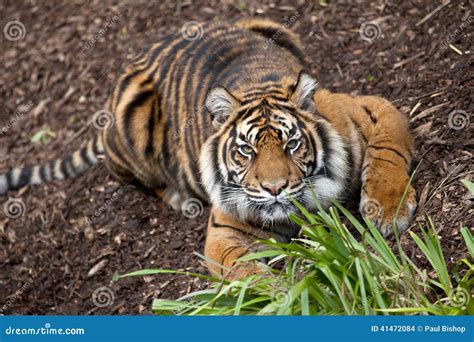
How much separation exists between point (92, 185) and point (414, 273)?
400cm

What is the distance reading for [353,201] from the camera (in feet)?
18.5

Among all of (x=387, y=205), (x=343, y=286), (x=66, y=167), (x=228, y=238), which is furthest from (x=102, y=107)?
(x=343, y=286)

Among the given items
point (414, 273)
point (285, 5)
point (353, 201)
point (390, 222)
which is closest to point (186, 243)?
point (353, 201)

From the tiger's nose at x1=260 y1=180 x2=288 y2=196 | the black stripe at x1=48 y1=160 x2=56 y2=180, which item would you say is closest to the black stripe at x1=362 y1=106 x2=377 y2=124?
the tiger's nose at x1=260 y1=180 x2=288 y2=196

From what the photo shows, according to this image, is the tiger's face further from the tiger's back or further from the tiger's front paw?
the tiger's back

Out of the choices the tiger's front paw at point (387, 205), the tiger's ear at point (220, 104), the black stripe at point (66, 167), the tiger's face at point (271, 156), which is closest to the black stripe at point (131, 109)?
the black stripe at point (66, 167)

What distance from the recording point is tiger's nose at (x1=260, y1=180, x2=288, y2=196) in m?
4.92

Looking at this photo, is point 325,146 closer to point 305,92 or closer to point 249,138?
point 305,92

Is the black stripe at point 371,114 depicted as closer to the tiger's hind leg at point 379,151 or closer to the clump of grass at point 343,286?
the tiger's hind leg at point 379,151

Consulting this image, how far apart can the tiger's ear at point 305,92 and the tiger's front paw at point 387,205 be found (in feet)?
2.26

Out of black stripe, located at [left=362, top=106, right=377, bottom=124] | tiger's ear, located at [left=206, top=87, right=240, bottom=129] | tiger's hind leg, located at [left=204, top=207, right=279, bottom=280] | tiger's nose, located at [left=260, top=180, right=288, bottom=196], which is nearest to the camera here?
tiger's nose, located at [left=260, top=180, right=288, bottom=196]

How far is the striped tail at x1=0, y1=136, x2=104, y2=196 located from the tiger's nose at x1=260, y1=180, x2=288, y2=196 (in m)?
3.05

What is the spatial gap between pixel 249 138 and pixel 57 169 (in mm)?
3191

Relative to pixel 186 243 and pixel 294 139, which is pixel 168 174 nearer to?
pixel 186 243
